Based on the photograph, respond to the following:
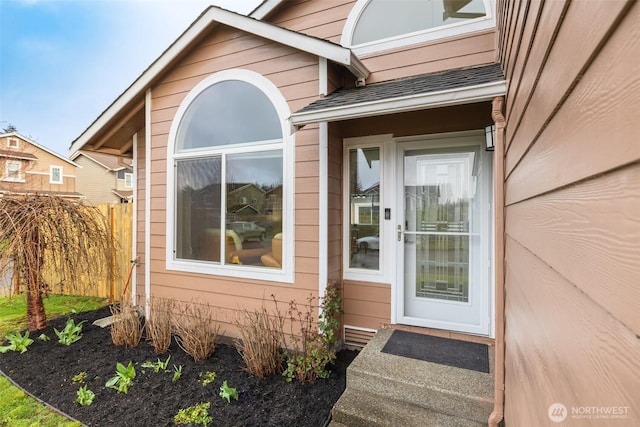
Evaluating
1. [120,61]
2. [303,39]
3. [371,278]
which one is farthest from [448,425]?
[120,61]

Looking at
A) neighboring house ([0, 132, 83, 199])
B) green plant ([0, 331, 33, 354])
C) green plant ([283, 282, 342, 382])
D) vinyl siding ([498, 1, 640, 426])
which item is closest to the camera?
vinyl siding ([498, 1, 640, 426])

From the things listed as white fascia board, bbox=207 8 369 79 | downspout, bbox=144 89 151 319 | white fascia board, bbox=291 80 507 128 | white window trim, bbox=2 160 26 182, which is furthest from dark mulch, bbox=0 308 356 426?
white window trim, bbox=2 160 26 182

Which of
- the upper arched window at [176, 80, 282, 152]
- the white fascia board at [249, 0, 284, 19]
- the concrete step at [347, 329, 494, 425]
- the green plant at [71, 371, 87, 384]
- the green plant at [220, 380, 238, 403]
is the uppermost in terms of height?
the white fascia board at [249, 0, 284, 19]

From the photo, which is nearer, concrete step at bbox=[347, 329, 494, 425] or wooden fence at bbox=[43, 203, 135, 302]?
concrete step at bbox=[347, 329, 494, 425]

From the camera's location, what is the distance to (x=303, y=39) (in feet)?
11.1

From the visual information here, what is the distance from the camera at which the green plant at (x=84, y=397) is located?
2.84 m

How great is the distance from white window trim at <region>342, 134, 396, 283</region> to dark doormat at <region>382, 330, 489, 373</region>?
29.2 inches

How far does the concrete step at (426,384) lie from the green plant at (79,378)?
2830 millimetres

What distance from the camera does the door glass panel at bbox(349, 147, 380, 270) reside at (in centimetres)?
387

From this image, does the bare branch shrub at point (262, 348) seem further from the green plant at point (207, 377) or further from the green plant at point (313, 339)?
the green plant at point (207, 377)

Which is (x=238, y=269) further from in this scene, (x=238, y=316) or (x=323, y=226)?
(x=323, y=226)

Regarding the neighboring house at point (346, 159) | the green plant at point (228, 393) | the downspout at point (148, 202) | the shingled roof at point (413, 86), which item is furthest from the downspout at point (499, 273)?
the downspout at point (148, 202)

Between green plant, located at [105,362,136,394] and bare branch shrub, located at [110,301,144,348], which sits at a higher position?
bare branch shrub, located at [110,301,144,348]

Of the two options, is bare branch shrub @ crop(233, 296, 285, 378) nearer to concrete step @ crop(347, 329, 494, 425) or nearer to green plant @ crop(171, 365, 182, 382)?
green plant @ crop(171, 365, 182, 382)
